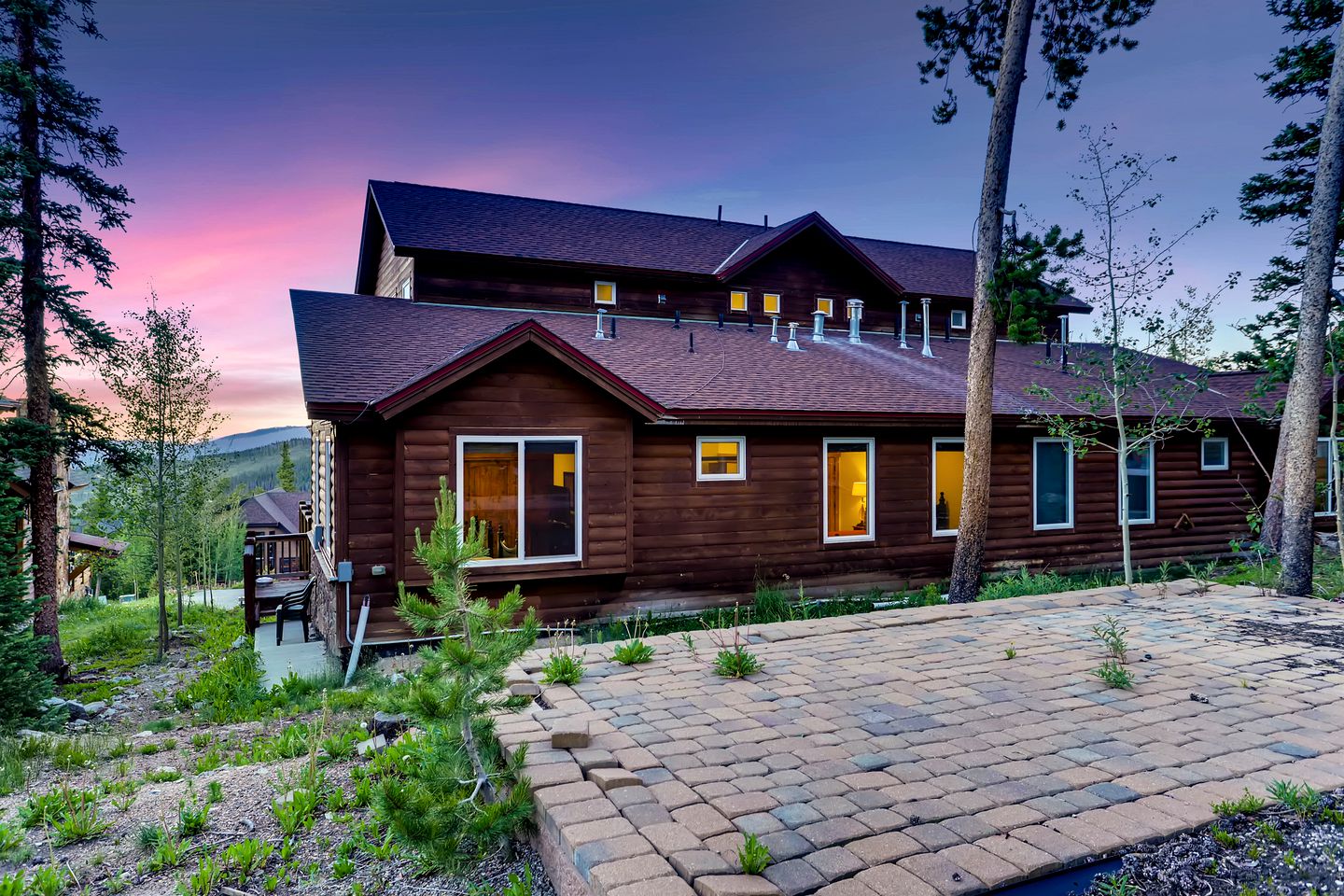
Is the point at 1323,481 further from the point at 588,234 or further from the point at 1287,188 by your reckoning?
the point at 588,234

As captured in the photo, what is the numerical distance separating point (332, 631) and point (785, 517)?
21.4 feet

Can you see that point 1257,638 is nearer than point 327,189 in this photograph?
Yes

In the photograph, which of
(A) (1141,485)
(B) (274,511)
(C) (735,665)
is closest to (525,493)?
(C) (735,665)

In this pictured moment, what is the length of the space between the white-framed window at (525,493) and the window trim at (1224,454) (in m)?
12.6

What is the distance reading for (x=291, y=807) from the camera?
3.86m

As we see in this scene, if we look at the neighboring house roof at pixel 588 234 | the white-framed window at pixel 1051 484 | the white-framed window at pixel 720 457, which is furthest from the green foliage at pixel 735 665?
the neighboring house roof at pixel 588 234

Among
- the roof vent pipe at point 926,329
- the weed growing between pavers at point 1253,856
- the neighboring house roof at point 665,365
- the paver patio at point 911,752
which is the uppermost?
the roof vent pipe at point 926,329

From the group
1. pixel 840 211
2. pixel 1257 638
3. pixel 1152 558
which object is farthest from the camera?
pixel 840 211

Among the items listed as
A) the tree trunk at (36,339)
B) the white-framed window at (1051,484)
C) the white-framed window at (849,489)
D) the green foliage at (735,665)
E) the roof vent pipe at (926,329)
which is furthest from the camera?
the roof vent pipe at (926,329)

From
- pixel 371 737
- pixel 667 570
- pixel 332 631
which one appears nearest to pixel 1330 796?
pixel 371 737

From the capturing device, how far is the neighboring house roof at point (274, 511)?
139ft

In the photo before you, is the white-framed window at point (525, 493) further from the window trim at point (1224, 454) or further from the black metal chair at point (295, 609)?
the window trim at point (1224, 454)

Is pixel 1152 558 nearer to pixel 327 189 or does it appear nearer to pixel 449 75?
pixel 449 75

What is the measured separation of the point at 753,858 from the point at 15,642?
297 inches
